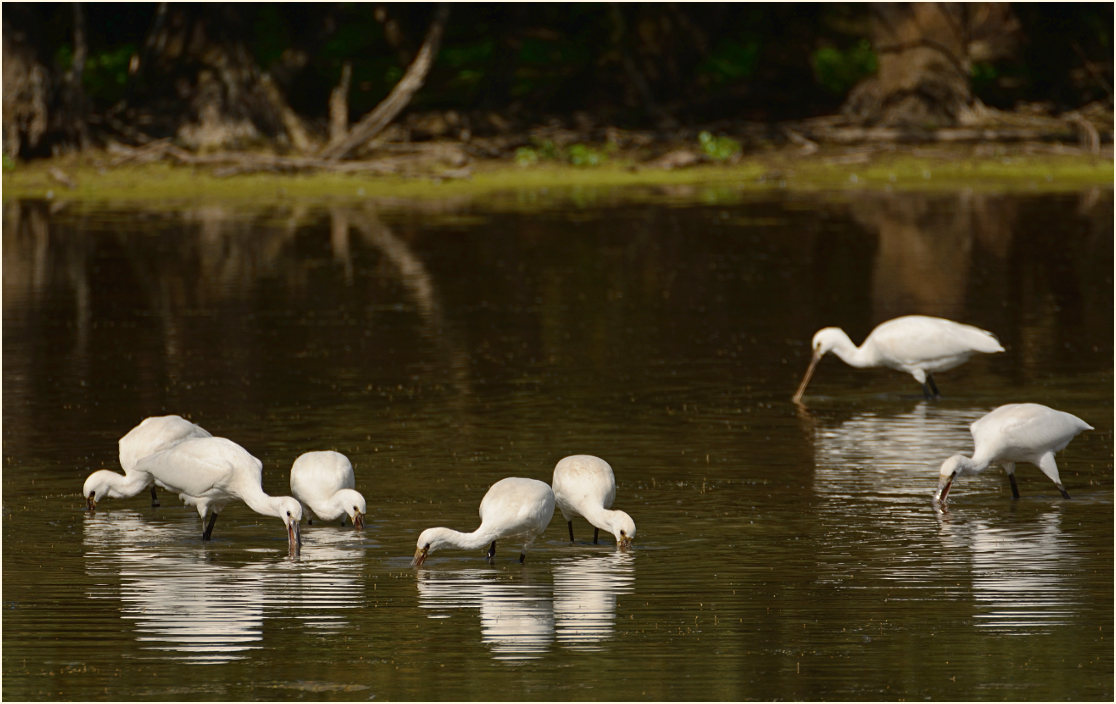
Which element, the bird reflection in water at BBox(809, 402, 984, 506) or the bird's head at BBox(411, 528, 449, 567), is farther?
the bird reflection in water at BBox(809, 402, 984, 506)

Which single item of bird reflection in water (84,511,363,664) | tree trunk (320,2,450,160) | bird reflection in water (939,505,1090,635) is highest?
tree trunk (320,2,450,160)

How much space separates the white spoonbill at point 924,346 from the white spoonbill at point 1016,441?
3.63m

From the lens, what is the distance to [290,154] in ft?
132

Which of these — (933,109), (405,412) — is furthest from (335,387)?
(933,109)

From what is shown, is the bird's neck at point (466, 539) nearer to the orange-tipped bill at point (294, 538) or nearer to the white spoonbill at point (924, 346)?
the orange-tipped bill at point (294, 538)

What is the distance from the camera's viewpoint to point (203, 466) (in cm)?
1212

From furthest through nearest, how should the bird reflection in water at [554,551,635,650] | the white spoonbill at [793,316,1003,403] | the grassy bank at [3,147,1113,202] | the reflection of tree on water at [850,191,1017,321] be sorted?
1. the grassy bank at [3,147,1113,202]
2. the reflection of tree on water at [850,191,1017,321]
3. the white spoonbill at [793,316,1003,403]
4. the bird reflection in water at [554,551,635,650]

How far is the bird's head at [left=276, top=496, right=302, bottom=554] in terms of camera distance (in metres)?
11.6

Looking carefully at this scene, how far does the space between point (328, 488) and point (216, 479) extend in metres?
0.72

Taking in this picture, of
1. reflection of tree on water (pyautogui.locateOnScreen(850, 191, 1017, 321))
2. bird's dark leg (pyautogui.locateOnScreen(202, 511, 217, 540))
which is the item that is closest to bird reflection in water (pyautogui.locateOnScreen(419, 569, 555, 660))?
bird's dark leg (pyautogui.locateOnScreen(202, 511, 217, 540))

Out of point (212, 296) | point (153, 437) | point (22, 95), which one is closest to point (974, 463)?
point (153, 437)

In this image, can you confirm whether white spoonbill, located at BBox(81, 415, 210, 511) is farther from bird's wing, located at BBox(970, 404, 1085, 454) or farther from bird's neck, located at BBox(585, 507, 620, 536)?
bird's wing, located at BBox(970, 404, 1085, 454)

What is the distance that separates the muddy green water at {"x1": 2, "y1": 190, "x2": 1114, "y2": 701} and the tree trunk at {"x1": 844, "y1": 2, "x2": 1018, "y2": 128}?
13.0 meters

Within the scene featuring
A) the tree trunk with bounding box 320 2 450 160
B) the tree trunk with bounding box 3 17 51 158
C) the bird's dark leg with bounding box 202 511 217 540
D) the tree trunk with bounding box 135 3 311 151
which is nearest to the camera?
the bird's dark leg with bounding box 202 511 217 540
